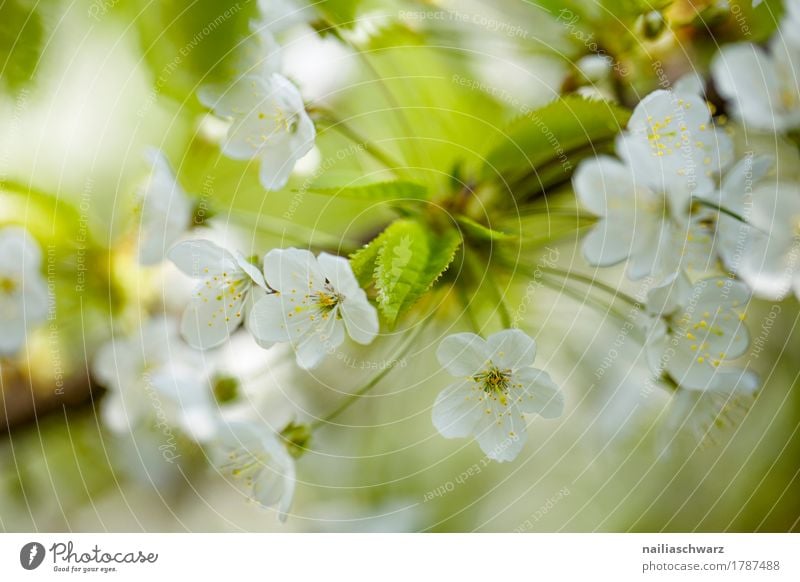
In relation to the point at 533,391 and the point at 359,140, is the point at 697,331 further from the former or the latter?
the point at 359,140

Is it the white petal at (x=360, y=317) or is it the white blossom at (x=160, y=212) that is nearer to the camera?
the white petal at (x=360, y=317)

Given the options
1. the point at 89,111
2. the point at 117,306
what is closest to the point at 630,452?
the point at 117,306

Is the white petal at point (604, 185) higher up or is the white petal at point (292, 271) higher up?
the white petal at point (604, 185)

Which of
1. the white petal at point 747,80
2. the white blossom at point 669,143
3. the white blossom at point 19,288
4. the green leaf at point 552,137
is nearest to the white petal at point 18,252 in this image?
the white blossom at point 19,288

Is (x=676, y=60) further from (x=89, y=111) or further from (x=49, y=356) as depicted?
(x=49, y=356)

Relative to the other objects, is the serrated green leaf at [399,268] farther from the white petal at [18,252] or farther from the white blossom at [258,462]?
the white petal at [18,252]

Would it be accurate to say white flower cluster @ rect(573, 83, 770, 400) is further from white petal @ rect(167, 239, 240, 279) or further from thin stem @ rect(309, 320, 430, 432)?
white petal @ rect(167, 239, 240, 279)

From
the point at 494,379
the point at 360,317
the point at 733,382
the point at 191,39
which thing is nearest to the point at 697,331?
the point at 733,382
